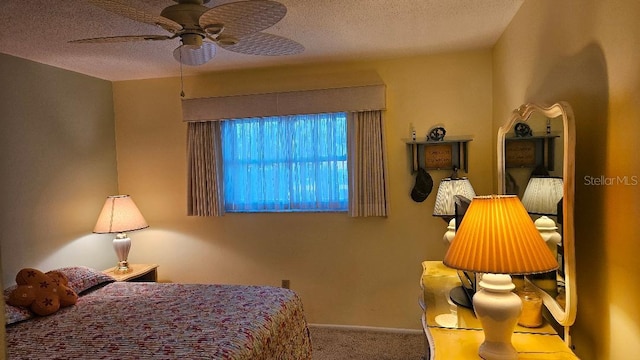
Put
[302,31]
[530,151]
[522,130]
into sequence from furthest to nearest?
[302,31] < [522,130] < [530,151]

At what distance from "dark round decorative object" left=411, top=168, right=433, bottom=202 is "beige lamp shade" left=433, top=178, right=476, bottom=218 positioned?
475 mm

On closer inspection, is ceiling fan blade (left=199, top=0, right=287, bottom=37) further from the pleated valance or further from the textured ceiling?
the pleated valance

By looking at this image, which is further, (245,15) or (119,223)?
(119,223)

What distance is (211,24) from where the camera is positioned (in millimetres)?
1676

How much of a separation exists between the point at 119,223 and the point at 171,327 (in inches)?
66.1

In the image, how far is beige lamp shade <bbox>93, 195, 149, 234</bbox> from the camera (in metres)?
3.28

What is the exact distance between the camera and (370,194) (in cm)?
323

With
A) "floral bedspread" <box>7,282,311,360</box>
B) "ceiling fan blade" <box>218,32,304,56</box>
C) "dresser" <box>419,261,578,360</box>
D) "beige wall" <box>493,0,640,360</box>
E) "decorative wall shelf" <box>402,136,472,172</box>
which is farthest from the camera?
"decorative wall shelf" <box>402,136,472,172</box>

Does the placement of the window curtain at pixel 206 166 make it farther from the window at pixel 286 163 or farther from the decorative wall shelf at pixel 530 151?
the decorative wall shelf at pixel 530 151

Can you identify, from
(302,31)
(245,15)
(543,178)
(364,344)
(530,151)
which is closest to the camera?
(245,15)

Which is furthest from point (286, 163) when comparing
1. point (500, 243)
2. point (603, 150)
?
point (603, 150)

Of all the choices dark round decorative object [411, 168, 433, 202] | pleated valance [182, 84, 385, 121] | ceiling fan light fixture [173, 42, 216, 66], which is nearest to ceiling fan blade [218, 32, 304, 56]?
ceiling fan light fixture [173, 42, 216, 66]

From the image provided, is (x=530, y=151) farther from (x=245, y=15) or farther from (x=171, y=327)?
(x=171, y=327)

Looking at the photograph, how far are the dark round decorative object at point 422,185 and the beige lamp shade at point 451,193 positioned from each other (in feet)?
1.56
